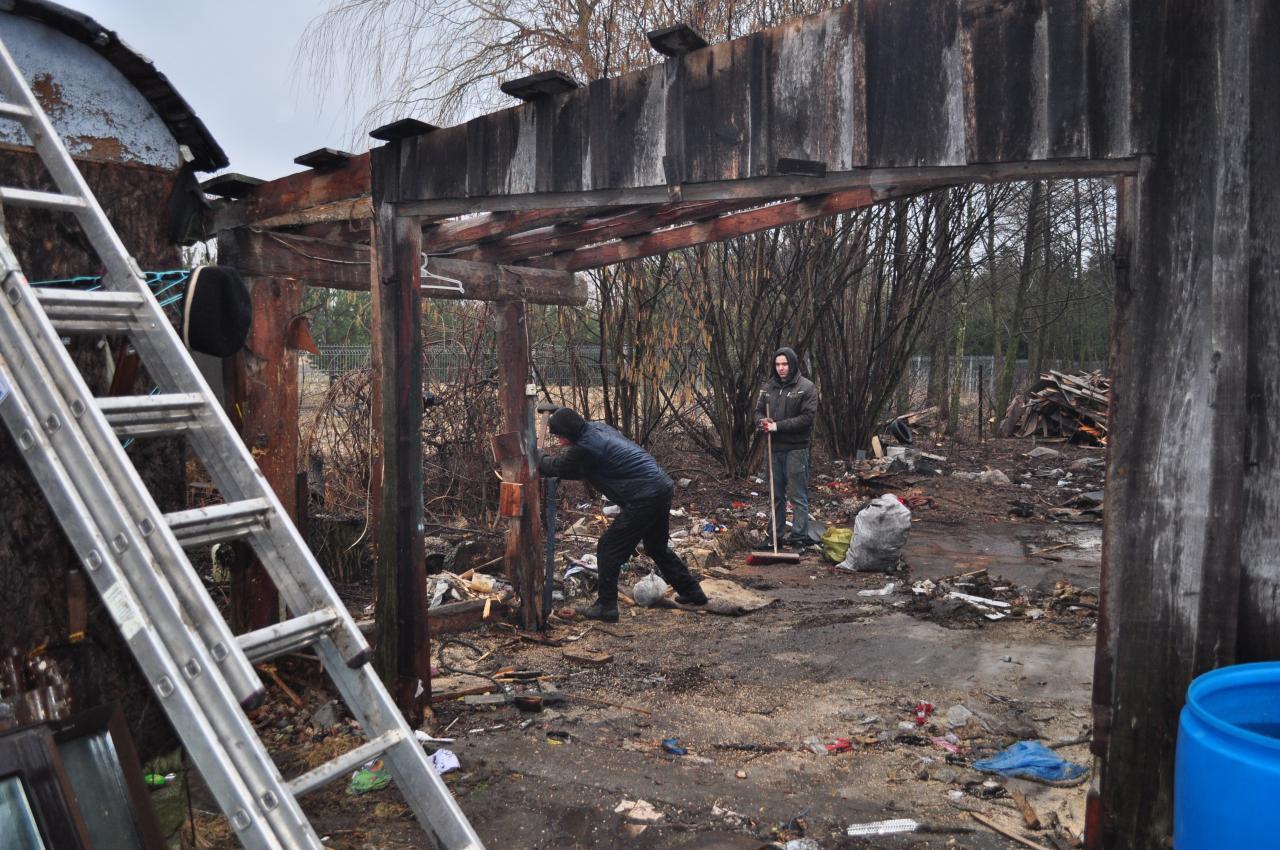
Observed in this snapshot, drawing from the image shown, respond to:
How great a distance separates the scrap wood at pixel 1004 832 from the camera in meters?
3.83

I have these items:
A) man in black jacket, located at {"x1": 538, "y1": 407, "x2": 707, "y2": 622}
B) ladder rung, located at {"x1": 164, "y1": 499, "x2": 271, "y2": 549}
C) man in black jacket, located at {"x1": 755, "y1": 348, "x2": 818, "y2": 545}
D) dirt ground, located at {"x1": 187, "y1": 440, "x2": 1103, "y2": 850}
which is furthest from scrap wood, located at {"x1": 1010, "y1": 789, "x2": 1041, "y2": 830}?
man in black jacket, located at {"x1": 755, "y1": 348, "x2": 818, "y2": 545}

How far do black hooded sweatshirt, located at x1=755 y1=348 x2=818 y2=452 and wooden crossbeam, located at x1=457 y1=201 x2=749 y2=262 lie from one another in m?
3.85

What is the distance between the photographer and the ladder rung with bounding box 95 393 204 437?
2607mm

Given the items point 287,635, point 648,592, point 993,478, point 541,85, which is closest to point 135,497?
point 287,635

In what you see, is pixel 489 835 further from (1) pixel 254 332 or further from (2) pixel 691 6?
(2) pixel 691 6

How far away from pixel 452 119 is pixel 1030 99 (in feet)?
26.4

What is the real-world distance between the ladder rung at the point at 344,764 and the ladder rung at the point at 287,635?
1.05ft

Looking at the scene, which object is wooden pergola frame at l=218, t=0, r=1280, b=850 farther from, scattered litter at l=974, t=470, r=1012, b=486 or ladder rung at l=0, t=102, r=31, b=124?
scattered litter at l=974, t=470, r=1012, b=486

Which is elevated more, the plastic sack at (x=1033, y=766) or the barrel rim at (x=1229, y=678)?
the barrel rim at (x=1229, y=678)

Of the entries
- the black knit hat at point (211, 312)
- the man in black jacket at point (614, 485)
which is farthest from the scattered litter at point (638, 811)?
the man in black jacket at point (614, 485)

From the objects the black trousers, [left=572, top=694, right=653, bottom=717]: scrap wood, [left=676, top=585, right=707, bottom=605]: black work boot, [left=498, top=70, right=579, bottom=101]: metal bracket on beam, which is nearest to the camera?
[left=498, top=70, right=579, bottom=101]: metal bracket on beam

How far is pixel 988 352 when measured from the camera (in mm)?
33594

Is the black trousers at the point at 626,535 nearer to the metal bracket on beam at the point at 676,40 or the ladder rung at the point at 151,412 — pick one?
the metal bracket on beam at the point at 676,40

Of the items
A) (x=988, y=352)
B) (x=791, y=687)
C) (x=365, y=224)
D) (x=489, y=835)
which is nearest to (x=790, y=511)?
(x=791, y=687)
